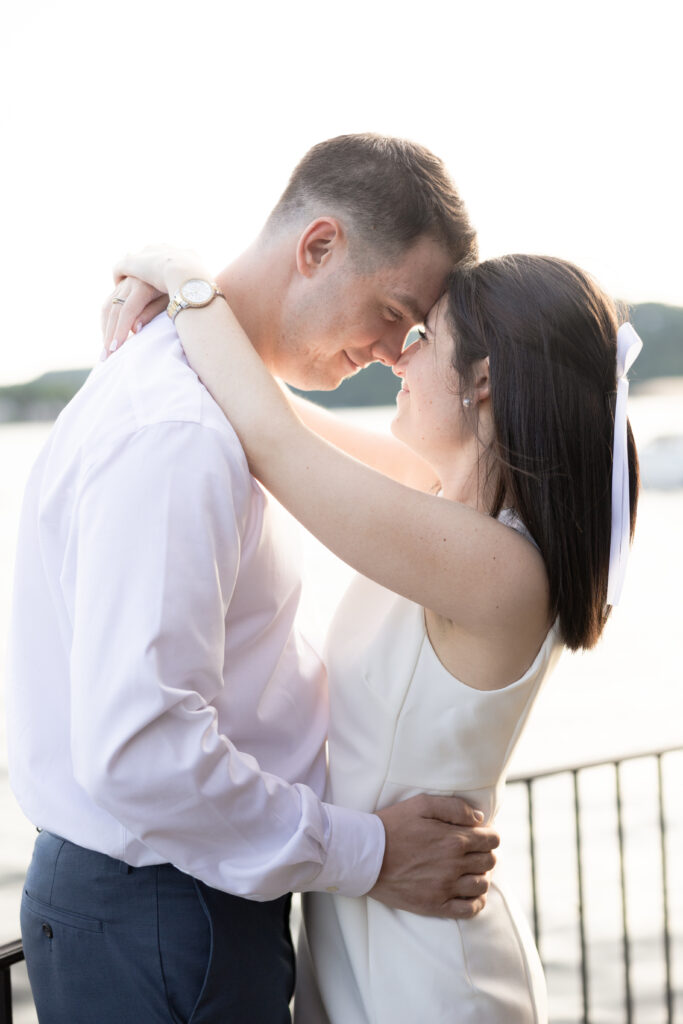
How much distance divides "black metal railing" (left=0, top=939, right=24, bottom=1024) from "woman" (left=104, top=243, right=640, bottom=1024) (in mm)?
474

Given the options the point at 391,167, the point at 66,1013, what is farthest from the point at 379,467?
the point at 66,1013

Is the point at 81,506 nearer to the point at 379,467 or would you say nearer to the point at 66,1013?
the point at 66,1013

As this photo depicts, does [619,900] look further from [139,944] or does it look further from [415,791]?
[139,944]

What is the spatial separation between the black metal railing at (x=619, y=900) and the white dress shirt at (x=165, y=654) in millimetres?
920

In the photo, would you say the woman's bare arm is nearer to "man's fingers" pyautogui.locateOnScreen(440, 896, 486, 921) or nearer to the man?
the man

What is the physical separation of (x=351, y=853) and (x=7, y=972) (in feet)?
1.98

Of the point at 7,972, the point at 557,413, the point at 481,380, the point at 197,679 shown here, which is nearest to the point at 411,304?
the point at 481,380

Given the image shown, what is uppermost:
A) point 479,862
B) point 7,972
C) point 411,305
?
point 411,305

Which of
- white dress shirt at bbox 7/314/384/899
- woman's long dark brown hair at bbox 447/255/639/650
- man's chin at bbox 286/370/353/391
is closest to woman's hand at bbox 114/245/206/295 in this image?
white dress shirt at bbox 7/314/384/899

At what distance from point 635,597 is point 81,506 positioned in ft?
116

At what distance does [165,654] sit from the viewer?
4.08ft

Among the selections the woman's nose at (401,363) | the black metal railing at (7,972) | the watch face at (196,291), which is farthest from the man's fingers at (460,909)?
the watch face at (196,291)

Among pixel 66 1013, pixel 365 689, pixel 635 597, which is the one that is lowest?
pixel 635 597

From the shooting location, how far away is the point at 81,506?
50.5 inches
